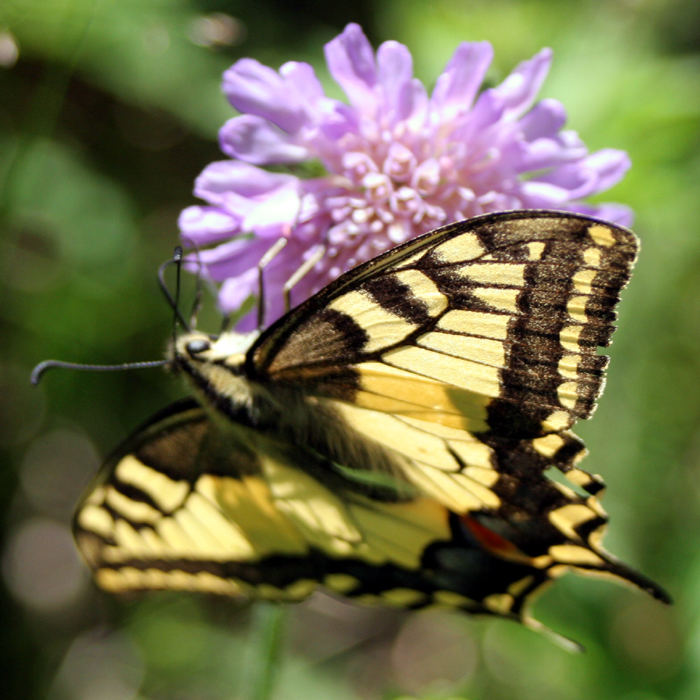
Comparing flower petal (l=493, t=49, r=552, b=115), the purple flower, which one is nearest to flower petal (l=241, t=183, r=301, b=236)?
the purple flower

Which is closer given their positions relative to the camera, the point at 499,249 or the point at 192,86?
the point at 499,249

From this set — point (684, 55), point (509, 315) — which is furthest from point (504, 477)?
point (684, 55)

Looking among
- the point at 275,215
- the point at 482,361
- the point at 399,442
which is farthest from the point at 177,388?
the point at 482,361

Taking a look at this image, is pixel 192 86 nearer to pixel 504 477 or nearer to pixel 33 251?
pixel 33 251

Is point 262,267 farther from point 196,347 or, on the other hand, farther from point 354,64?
point 354,64

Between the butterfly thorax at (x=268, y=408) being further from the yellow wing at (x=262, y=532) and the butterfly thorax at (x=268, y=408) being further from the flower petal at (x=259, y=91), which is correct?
the flower petal at (x=259, y=91)

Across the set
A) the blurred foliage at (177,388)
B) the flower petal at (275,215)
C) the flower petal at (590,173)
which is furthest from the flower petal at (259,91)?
the blurred foliage at (177,388)

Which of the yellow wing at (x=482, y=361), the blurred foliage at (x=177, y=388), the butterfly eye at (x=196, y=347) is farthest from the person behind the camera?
Answer: the blurred foliage at (x=177, y=388)
